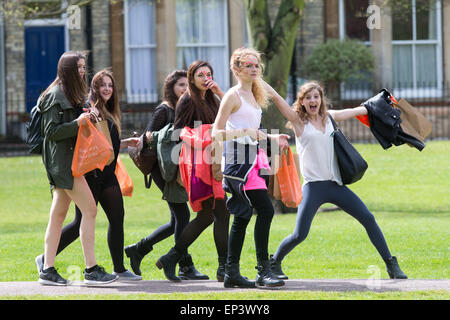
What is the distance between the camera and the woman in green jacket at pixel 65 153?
6953 mm

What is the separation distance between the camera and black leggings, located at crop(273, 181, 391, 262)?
729 cm

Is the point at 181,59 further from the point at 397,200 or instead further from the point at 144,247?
the point at 144,247

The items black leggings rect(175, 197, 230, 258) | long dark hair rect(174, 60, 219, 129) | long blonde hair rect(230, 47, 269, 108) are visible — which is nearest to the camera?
long blonde hair rect(230, 47, 269, 108)

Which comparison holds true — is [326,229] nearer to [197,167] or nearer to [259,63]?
[197,167]

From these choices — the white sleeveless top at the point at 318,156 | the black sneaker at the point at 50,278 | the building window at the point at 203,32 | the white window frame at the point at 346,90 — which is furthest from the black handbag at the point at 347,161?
the building window at the point at 203,32

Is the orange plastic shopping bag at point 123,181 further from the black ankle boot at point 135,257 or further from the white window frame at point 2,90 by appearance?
the white window frame at point 2,90

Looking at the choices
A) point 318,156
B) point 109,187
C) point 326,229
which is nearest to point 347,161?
point 318,156

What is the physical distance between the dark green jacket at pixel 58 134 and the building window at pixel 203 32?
16.9 metres

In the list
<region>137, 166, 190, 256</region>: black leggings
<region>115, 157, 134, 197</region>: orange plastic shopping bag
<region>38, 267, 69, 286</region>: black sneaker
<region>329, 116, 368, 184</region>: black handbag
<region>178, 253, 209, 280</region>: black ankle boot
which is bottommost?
<region>178, 253, 209, 280</region>: black ankle boot

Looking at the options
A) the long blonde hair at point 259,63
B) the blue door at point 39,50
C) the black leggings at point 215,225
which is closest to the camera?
the long blonde hair at point 259,63

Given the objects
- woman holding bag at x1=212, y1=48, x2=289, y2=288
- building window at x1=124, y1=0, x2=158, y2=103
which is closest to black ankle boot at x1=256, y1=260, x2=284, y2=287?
woman holding bag at x1=212, y1=48, x2=289, y2=288

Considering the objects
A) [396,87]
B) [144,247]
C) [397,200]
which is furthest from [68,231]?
[396,87]

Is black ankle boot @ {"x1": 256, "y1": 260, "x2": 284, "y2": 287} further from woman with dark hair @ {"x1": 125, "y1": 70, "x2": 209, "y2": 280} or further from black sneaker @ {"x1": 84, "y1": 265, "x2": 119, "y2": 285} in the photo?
black sneaker @ {"x1": 84, "y1": 265, "x2": 119, "y2": 285}

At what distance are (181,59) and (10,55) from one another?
4.49 meters
